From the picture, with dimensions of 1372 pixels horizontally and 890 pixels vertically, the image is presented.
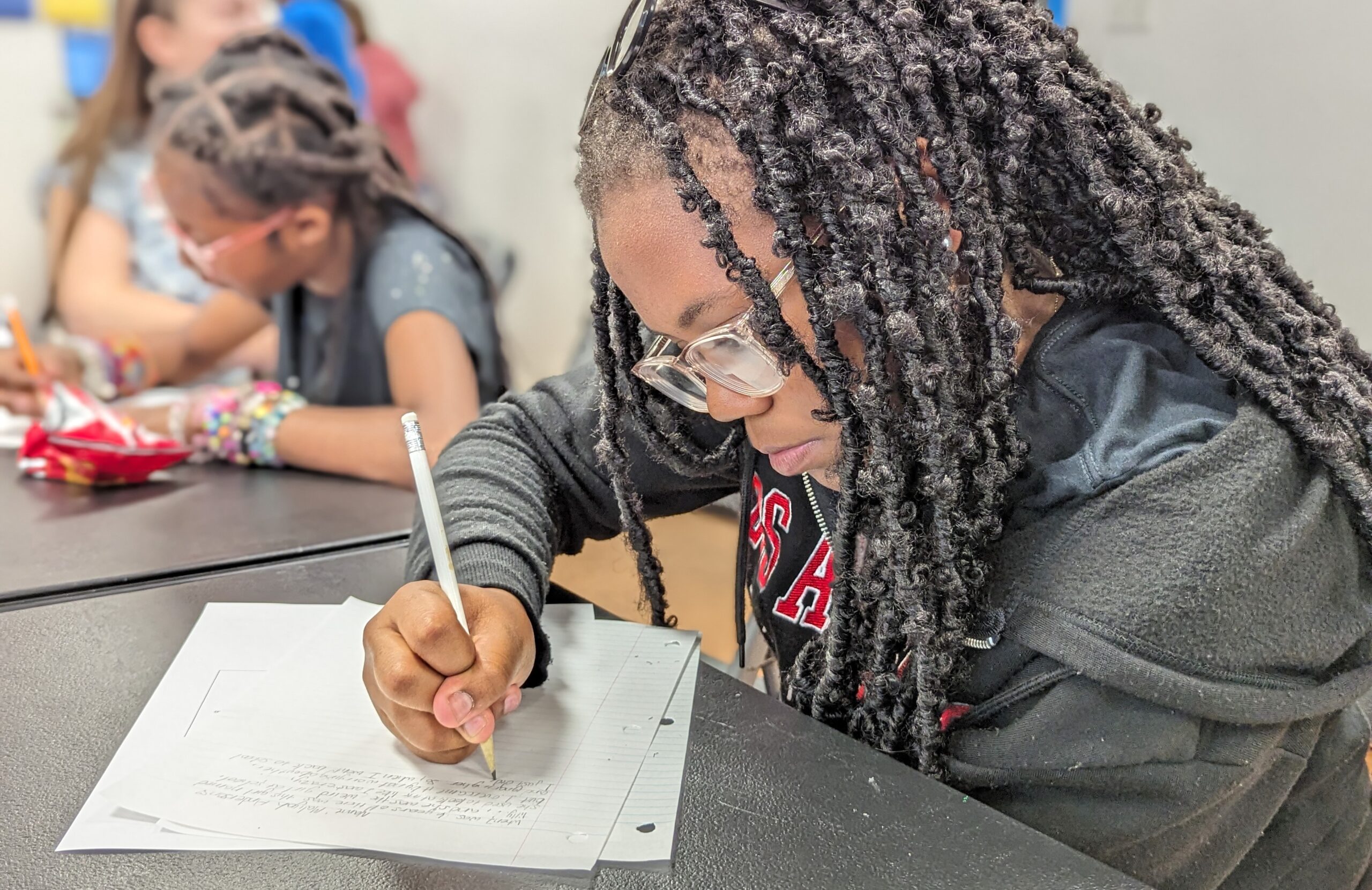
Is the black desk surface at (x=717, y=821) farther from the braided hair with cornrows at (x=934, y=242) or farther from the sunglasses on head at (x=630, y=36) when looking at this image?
the sunglasses on head at (x=630, y=36)

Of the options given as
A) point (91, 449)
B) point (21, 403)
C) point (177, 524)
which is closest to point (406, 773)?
point (177, 524)

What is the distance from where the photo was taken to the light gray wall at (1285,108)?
3.97ft

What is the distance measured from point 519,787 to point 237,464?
1.01 meters

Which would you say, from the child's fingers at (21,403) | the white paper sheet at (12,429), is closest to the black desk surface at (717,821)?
the white paper sheet at (12,429)

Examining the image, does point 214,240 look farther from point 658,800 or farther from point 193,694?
point 658,800

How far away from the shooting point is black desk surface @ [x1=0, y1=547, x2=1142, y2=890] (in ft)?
1.70

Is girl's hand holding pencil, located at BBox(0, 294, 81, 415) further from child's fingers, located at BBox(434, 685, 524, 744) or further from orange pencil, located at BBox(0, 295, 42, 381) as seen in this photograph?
child's fingers, located at BBox(434, 685, 524, 744)

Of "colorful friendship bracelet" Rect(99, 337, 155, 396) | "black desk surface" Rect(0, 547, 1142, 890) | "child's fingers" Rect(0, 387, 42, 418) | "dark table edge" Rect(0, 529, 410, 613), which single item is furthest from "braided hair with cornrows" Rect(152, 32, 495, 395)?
"black desk surface" Rect(0, 547, 1142, 890)

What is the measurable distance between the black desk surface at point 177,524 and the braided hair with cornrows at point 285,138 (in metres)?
0.55

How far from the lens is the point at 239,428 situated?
1447 millimetres

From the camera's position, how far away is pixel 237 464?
1446mm

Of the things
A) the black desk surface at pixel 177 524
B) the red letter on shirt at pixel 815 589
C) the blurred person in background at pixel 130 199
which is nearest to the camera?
the red letter on shirt at pixel 815 589

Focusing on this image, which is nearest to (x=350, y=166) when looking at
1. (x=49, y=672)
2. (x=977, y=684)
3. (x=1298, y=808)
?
(x=49, y=672)

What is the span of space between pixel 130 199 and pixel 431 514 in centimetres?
160
